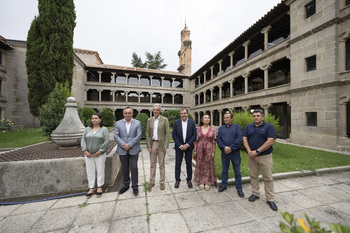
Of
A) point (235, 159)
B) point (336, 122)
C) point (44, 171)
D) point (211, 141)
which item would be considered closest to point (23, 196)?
point (44, 171)

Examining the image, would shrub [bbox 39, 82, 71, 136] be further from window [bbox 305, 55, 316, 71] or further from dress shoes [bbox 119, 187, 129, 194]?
window [bbox 305, 55, 316, 71]

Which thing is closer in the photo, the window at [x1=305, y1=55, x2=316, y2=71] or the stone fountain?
the stone fountain

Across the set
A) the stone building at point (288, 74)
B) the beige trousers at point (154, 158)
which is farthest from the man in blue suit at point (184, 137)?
the stone building at point (288, 74)

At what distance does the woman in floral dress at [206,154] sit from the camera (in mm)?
3779

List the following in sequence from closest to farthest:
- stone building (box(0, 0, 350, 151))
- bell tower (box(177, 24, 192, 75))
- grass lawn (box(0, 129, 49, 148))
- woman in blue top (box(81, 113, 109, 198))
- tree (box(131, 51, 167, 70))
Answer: woman in blue top (box(81, 113, 109, 198)) → stone building (box(0, 0, 350, 151)) → grass lawn (box(0, 129, 49, 148)) → bell tower (box(177, 24, 192, 75)) → tree (box(131, 51, 167, 70))

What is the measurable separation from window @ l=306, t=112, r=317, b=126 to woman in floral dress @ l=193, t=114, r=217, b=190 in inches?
400

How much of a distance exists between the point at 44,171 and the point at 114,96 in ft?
77.5

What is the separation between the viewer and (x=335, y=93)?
8133 millimetres

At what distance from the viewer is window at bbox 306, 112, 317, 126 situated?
9.31 m

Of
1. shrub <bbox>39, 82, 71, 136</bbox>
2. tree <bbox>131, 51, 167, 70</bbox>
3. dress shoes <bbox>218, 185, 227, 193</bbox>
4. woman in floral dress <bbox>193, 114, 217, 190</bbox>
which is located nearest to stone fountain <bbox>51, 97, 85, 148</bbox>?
shrub <bbox>39, 82, 71, 136</bbox>

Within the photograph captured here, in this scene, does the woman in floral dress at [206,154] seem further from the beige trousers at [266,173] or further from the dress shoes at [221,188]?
the beige trousers at [266,173]

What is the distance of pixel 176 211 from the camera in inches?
113

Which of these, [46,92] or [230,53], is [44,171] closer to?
[46,92]

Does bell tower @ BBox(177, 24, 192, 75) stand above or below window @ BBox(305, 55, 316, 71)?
above
